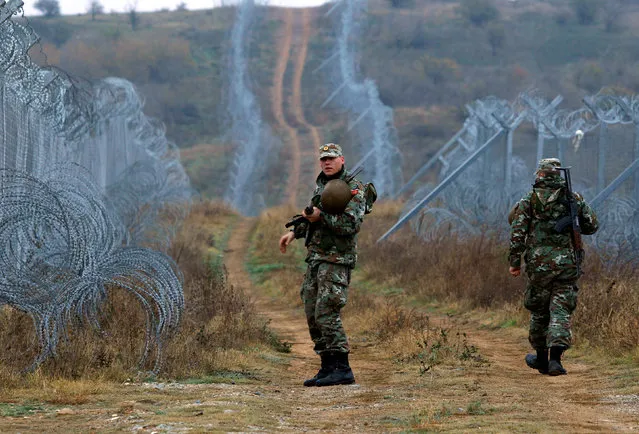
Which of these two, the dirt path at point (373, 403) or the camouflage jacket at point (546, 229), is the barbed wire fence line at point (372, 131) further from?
the dirt path at point (373, 403)

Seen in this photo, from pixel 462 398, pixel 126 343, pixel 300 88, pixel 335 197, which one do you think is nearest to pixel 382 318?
pixel 335 197

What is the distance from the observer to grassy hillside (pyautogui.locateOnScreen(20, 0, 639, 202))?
64.4 meters

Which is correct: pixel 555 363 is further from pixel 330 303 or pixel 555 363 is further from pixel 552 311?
pixel 330 303

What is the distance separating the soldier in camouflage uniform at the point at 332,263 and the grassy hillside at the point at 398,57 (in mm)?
42136

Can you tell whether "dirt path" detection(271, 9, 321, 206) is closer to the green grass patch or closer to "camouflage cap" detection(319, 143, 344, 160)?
"camouflage cap" detection(319, 143, 344, 160)

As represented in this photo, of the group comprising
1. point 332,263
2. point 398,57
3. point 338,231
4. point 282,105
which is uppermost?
point 398,57

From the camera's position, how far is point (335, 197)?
8055mm

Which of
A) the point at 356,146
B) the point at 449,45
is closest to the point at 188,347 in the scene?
the point at 356,146

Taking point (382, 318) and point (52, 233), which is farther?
point (382, 318)

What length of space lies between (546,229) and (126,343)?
3.00 meters

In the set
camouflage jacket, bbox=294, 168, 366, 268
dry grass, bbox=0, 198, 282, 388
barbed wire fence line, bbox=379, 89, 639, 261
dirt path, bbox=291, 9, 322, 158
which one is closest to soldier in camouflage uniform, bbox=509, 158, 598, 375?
camouflage jacket, bbox=294, 168, 366, 268

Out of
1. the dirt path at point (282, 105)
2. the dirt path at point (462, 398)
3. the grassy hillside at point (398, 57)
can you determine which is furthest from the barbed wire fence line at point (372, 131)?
the dirt path at point (462, 398)

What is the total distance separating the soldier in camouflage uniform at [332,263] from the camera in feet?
26.7

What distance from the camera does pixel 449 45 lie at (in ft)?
284
